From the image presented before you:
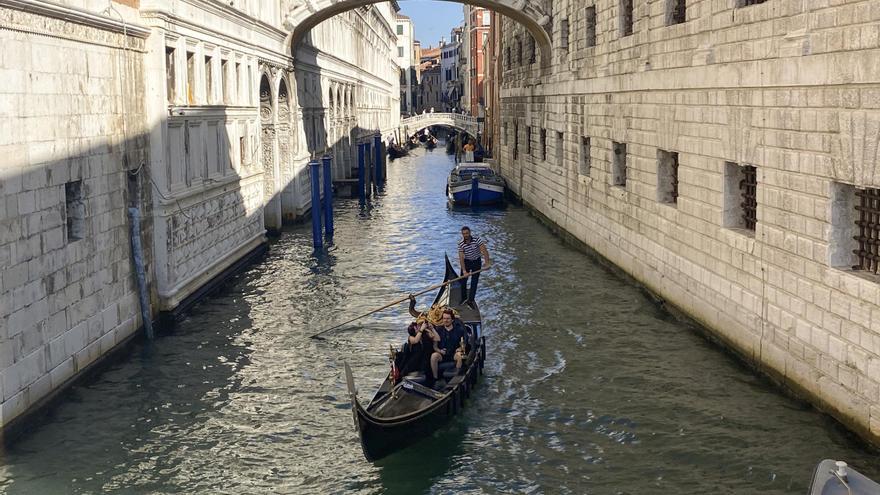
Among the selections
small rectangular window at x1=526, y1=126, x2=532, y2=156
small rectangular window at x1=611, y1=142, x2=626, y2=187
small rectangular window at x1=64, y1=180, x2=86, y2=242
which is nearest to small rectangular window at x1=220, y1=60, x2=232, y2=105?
small rectangular window at x1=611, y1=142, x2=626, y2=187

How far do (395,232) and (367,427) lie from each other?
16.4 metres

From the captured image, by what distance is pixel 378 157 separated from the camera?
127 feet

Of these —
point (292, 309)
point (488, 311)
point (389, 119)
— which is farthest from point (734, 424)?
point (389, 119)

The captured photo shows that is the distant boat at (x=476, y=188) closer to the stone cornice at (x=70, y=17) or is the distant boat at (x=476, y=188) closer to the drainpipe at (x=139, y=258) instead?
the stone cornice at (x=70, y=17)

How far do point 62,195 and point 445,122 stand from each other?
5758cm

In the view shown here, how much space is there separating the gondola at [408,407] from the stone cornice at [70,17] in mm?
4735

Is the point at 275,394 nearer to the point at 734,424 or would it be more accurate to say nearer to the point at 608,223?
the point at 734,424

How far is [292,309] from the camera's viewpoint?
15.3 metres

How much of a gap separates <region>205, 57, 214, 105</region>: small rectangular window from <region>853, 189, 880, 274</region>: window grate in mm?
11041

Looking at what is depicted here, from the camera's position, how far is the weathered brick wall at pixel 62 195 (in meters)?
9.21

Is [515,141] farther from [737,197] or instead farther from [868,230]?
[868,230]

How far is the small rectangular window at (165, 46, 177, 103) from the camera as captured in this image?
563 inches

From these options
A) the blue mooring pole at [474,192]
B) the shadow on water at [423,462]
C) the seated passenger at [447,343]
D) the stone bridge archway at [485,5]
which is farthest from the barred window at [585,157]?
the shadow on water at [423,462]

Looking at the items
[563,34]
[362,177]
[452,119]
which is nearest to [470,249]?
[563,34]
